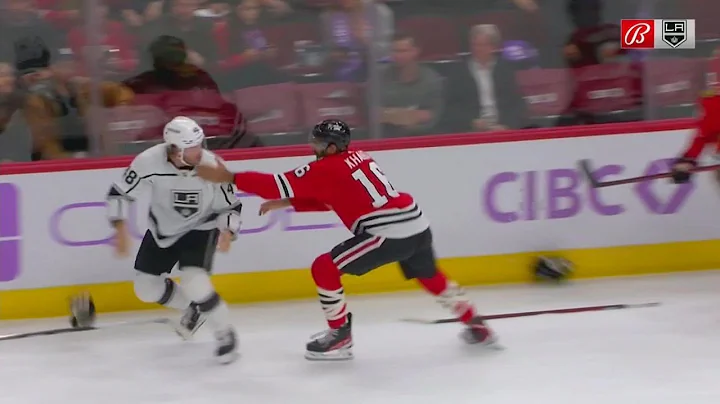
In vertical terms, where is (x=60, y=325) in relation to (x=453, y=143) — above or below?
below

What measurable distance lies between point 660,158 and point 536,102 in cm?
71

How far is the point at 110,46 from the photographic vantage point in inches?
203

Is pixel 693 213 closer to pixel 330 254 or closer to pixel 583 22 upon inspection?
pixel 583 22

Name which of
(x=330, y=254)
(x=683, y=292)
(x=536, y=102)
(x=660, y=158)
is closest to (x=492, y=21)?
(x=536, y=102)

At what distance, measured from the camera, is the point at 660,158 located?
557 cm

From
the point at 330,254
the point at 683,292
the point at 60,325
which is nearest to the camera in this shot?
the point at 330,254

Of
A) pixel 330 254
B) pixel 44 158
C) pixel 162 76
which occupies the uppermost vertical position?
pixel 162 76

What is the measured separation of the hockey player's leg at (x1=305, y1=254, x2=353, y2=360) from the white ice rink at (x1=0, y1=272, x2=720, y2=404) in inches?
2.3

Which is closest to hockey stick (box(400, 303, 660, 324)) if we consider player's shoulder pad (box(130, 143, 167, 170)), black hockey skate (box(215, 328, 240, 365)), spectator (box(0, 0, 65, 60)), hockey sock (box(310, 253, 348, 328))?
hockey sock (box(310, 253, 348, 328))

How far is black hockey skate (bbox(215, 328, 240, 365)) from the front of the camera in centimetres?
432

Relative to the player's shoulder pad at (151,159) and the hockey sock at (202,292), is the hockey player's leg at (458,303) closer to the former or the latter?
the hockey sock at (202,292)

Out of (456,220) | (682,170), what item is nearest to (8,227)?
(456,220)

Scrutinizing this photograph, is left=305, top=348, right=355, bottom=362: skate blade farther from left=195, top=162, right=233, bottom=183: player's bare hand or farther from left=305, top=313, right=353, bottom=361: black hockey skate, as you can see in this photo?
left=195, top=162, right=233, bottom=183: player's bare hand

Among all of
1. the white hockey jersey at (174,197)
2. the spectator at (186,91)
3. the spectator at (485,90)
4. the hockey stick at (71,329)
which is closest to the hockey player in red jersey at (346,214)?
the white hockey jersey at (174,197)
